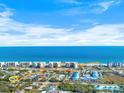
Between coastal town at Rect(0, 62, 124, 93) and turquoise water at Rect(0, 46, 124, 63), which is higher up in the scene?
turquoise water at Rect(0, 46, 124, 63)

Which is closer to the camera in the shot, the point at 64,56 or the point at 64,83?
the point at 64,83

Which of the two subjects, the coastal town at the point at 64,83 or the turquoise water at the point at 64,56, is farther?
the turquoise water at the point at 64,56

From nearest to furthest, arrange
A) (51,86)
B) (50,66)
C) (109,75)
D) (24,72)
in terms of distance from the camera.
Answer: (51,86) < (109,75) < (24,72) < (50,66)

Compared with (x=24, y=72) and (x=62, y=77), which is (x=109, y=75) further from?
(x=24, y=72)

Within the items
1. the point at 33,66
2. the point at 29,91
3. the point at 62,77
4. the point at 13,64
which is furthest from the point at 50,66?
the point at 29,91

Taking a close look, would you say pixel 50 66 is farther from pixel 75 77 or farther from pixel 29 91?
pixel 29 91

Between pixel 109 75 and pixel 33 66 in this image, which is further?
pixel 33 66

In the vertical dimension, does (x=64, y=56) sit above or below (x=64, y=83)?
above

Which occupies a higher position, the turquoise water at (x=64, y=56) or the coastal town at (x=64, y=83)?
the turquoise water at (x=64, y=56)

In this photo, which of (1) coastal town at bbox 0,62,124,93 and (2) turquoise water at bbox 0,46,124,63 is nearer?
(1) coastal town at bbox 0,62,124,93

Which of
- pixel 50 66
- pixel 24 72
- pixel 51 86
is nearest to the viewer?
pixel 51 86
